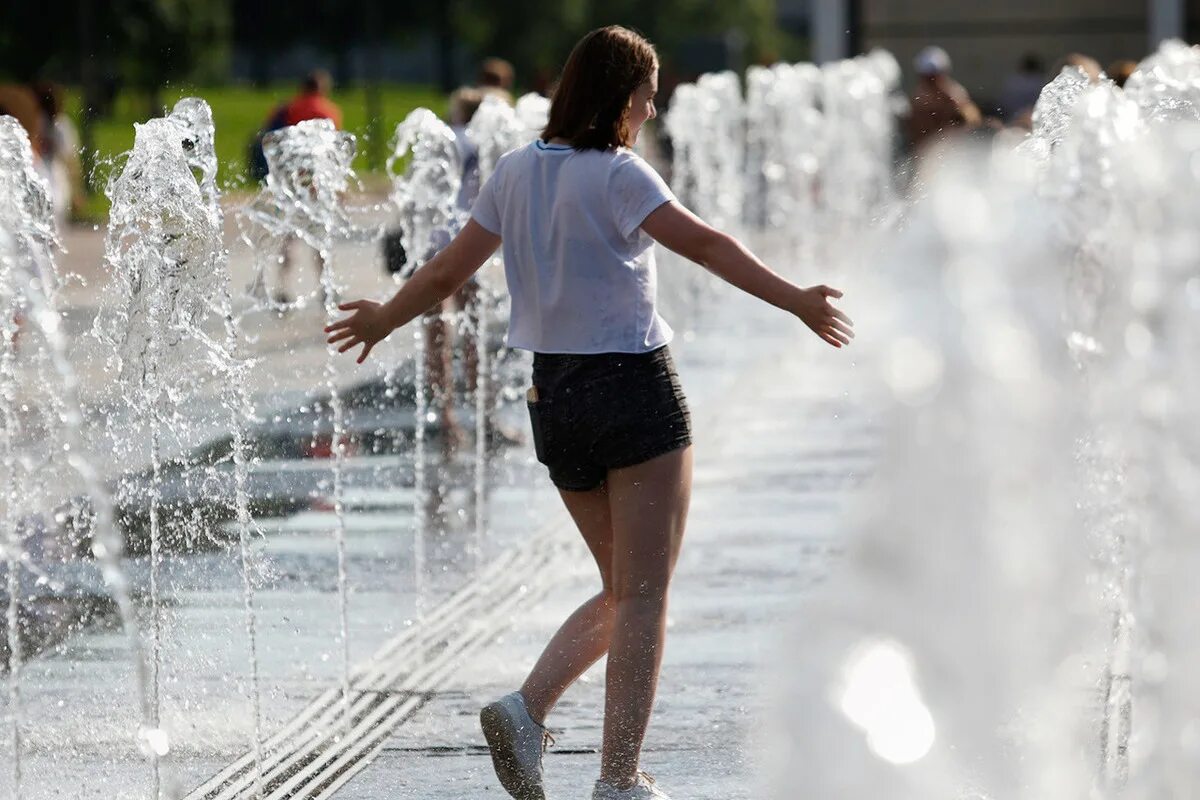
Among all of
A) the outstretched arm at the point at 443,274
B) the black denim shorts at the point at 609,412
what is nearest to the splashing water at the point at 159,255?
the outstretched arm at the point at 443,274

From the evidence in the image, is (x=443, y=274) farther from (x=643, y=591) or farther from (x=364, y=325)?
(x=643, y=591)

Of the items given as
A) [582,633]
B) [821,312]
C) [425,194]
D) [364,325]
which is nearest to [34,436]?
[425,194]

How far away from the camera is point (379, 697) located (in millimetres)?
6117

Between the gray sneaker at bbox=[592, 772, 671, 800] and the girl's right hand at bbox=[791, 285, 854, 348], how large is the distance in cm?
107

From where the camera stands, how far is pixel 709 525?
8.47m

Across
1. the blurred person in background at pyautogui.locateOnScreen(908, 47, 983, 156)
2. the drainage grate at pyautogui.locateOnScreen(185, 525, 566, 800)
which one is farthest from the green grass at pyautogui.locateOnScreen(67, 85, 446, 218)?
the drainage grate at pyautogui.locateOnScreen(185, 525, 566, 800)

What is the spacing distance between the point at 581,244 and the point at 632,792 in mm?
1222

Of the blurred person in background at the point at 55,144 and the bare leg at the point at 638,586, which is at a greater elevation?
the blurred person in background at the point at 55,144

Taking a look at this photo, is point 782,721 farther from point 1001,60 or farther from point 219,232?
point 1001,60

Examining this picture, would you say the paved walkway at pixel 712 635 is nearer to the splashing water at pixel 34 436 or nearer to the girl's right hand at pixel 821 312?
the girl's right hand at pixel 821 312

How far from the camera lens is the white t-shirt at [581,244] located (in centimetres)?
480

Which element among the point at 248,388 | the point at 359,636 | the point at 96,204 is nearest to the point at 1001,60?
the point at 96,204

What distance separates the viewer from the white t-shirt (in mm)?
4805

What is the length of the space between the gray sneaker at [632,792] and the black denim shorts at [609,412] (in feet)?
2.19
